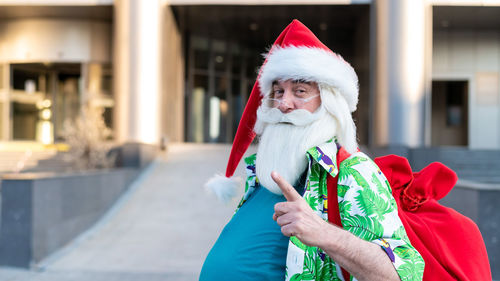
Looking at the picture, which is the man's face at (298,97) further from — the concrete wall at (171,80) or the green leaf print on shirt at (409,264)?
the concrete wall at (171,80)

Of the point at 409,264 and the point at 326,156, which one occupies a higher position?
the point at 326,156

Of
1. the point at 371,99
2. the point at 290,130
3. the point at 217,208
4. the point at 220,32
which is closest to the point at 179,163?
the point at 217,208

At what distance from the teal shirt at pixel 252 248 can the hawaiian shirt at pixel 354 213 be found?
0.14 m

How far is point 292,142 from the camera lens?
1572 millimetres

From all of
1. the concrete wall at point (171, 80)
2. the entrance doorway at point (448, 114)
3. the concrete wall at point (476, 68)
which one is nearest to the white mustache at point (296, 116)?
the concrete wall at point (171, 80)

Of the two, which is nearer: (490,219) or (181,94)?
(490,219)

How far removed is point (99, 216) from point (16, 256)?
217cm

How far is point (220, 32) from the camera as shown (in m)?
16.7

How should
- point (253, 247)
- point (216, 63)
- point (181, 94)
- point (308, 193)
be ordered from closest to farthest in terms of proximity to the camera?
point (308, 193) < point (253, 247) < point (181, 94) < point (216, 63)

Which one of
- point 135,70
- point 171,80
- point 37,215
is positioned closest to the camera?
point 37,215

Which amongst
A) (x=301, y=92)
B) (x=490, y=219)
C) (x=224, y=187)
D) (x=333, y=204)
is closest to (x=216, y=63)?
(x=490, y=219)

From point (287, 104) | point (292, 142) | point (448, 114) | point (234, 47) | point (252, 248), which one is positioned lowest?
point (252, 248)

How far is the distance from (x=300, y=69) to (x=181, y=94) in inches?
582

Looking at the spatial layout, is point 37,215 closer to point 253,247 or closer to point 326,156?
point 253,247
